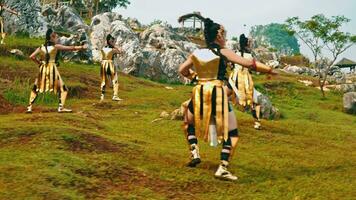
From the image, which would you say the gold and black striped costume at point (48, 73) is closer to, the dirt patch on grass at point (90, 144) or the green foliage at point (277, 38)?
the dirt patch on grass at point (90, 144)

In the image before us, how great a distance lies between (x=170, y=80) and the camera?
3744 centimetres

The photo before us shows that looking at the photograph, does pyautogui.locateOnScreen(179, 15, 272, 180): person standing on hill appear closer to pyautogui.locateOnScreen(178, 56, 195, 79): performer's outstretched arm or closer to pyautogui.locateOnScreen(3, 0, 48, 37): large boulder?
pyautogui.locateOnScreen(178, 56, 195, 79): performer's outstretched arm

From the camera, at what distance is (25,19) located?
38.2m

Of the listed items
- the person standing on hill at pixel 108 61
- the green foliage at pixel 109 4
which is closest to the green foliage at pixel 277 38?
the green foliage at pixel 109 4

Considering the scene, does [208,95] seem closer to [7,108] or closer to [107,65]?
[7,108]

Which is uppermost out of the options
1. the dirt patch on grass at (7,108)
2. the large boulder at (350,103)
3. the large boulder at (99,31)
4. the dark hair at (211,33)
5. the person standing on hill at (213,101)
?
the large boulder at (99,31)

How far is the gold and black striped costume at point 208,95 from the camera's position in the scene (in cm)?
931

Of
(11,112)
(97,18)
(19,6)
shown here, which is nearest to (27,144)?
(11,112)

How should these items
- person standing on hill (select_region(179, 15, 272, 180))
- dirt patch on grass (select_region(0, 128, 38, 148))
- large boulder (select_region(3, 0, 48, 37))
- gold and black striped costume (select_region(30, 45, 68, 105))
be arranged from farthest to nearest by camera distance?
large boulder (select_region(3, 0, 48, 37)) → gold and black striped costume (select_region(30, 45, 68, 105)) → dirt patch on grass (select_region(0, 128, 38, 148)) → person standing on hill (select_region(179, 15, 272, 180))

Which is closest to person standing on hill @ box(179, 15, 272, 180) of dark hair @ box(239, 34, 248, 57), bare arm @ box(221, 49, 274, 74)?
bare arm @ box(221, 49, 274, 74)

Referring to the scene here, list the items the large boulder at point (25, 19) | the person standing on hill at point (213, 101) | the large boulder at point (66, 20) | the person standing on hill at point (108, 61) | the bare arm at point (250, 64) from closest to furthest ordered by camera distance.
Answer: the bare arm at point (250, 64) < the person standing on hill at point (213, 101) < the person standing on hill at point (108, 61) < the large boulder at point (25, 19) < the large boulder at point (66, 20)

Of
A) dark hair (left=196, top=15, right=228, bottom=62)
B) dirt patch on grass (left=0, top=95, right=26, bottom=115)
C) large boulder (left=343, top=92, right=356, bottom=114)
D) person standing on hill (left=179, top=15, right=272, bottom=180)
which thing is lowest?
large boulder (left=343, top=92, right=356, bottom=114)

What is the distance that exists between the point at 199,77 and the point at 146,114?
364 inches

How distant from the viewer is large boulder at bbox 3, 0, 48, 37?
37375 mm
